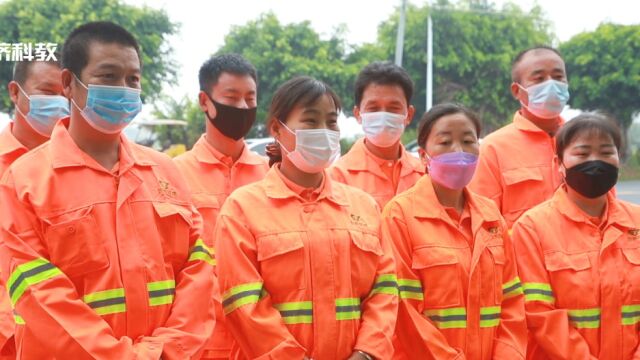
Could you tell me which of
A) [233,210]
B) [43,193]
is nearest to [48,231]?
[43,193]

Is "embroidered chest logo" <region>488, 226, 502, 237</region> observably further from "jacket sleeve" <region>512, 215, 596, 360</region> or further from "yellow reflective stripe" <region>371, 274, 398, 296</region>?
"yellow reflective stripe" <region>371, 274, 398, 296</region>

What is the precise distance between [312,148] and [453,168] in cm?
72

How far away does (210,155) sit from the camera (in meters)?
4.12

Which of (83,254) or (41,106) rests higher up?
(41,106)

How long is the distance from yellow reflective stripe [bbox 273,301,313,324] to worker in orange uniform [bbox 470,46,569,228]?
175 cm

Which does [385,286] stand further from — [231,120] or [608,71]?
[608,71]

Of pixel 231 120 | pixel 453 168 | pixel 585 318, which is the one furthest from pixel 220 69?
pixel 585 318

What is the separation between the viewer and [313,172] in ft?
10.4

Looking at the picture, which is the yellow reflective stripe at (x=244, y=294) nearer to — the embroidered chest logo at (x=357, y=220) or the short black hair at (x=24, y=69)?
the embroidered chest logo at (x=357, y=220)

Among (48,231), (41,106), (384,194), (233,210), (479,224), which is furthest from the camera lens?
(384,194)

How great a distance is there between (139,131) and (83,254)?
24057 millimetres

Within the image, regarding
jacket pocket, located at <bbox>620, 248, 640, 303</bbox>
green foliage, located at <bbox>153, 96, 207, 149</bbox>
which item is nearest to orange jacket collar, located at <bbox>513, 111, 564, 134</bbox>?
jacket pocket, located at <bbox>620, 248, 640, 303</bbox>

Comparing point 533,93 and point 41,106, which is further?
point 533,93

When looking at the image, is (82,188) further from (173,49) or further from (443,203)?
(173,49)
